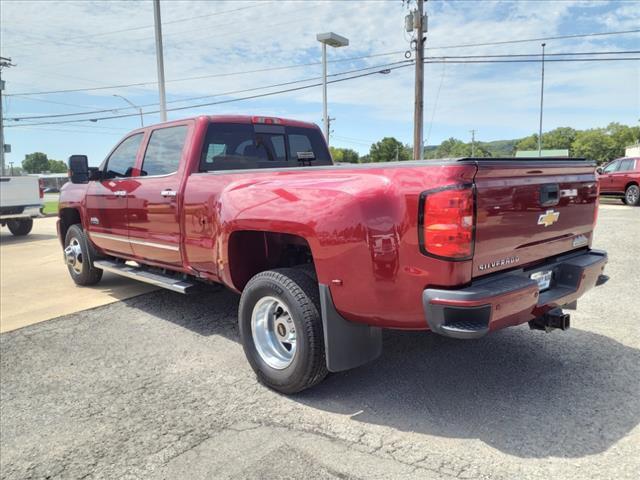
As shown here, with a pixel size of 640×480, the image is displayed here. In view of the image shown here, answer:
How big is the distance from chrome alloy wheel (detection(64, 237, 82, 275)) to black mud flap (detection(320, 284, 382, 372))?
4790 mm

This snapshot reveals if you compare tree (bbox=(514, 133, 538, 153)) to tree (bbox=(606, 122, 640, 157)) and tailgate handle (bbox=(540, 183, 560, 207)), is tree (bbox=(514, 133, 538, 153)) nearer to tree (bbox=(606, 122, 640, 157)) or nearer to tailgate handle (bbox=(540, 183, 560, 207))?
tree (bbox=(606, 122, 640, 157))

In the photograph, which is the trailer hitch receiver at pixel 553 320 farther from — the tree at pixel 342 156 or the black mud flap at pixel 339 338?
the tree at pixel 342 156

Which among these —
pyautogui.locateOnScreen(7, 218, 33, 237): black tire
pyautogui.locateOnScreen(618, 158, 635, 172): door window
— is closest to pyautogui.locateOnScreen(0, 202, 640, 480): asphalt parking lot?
pyautogui.locateOnScreen(7, 218, 33, 237): black tire

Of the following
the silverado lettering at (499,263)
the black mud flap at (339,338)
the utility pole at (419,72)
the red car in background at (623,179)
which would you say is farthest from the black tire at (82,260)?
the red car in background at (623,179)

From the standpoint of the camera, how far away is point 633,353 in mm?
3912

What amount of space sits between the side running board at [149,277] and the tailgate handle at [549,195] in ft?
9.88

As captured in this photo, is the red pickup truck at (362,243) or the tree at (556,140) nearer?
the red pickup truck at (362,243)

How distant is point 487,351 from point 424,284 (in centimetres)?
169

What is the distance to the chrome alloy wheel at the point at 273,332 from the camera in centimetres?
348

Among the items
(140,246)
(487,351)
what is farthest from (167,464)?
(140,246)

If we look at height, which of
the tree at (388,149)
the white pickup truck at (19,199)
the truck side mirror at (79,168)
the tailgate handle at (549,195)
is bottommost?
the white pickup truck at (19,199)

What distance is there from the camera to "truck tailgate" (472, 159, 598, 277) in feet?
8.84

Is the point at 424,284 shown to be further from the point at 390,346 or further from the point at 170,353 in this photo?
the point at 170,353

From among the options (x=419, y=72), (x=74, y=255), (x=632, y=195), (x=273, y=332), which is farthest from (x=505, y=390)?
(x=419, y=72)
